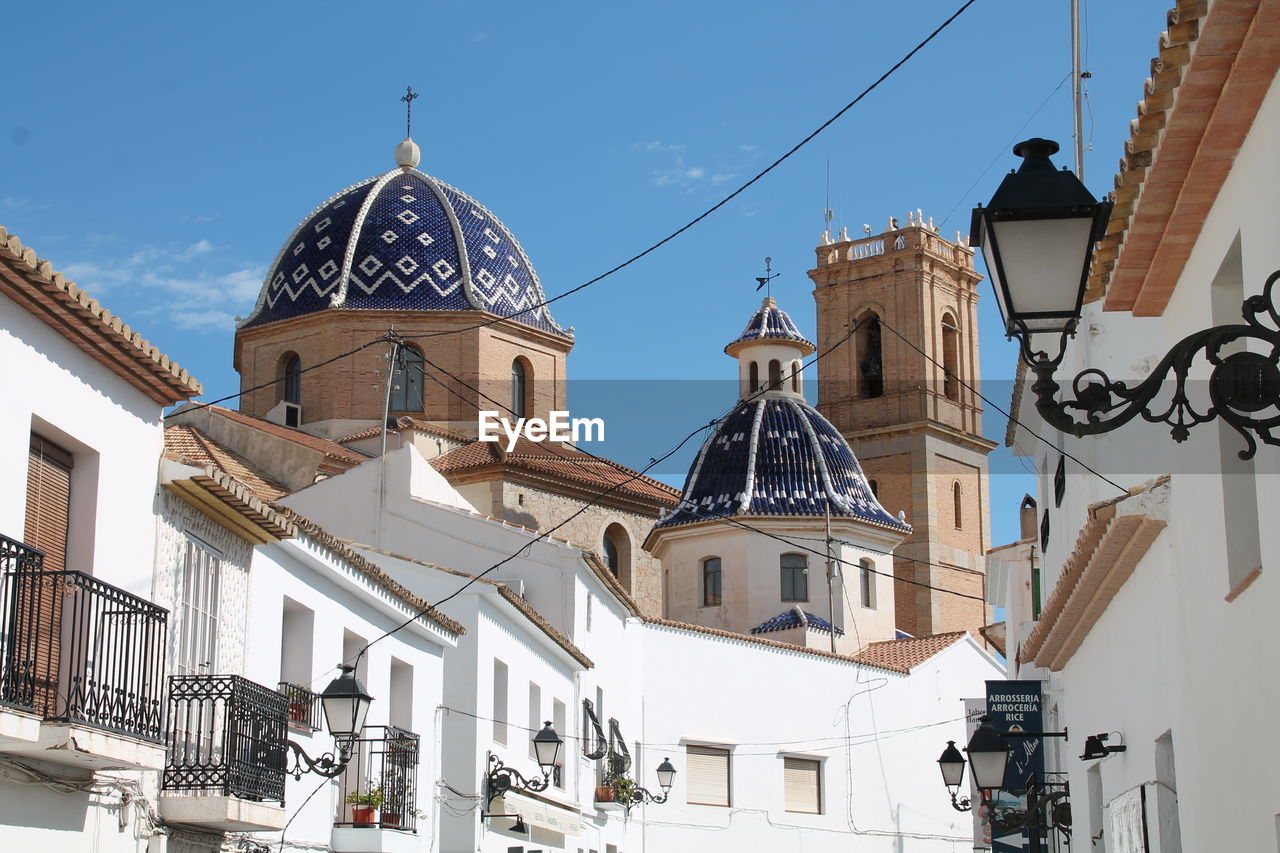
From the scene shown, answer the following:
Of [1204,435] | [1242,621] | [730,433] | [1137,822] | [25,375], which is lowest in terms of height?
[1137,822]

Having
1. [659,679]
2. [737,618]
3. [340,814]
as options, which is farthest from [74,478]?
[737,618]

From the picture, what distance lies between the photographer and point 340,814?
13.6 meters

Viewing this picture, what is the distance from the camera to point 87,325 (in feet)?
29.6

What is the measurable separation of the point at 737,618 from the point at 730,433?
420 cm

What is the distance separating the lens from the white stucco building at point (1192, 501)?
17.1 feet

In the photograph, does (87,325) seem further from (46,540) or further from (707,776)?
(707,776)

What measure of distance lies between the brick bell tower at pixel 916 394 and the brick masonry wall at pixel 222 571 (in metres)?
39.8

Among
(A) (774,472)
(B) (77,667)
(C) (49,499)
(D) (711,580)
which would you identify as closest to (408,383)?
(D) (711,580)

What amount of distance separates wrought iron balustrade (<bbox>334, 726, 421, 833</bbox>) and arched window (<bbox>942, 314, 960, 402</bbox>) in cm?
4185

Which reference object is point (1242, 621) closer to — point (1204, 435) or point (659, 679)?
point (1204, 435)

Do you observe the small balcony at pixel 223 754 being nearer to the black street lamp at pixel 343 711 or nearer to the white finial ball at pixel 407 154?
the black street lamp at pixel 343 711

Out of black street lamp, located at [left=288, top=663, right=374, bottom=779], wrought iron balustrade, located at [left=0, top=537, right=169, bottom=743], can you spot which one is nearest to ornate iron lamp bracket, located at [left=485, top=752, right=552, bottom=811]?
black street lamp, located at [left=288, top=663, right=374, bottom=779]

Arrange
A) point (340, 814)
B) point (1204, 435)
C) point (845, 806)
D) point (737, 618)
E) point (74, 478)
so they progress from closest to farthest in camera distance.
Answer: point (1204, 435), point (74, 478), point (340, 814), point (845, 806), point (737, 618)

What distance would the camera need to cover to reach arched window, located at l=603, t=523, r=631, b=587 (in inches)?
1412
